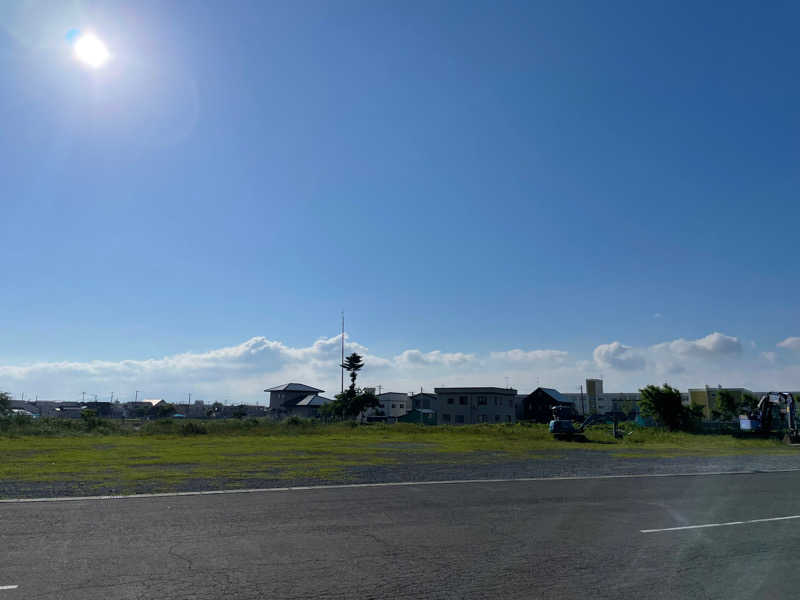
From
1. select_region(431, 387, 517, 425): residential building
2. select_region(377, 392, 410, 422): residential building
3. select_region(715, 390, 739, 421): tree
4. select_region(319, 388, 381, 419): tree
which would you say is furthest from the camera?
select_region(377, 392, 410, 422): residential building

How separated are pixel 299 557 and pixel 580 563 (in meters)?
4.15

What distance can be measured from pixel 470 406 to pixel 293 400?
129 ft

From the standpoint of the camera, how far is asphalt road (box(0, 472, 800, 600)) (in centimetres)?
701

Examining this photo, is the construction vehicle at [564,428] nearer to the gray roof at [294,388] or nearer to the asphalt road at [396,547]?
the asphalt road at [396,547]

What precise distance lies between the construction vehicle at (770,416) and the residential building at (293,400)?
74.1 meters

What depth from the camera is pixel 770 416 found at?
144ft

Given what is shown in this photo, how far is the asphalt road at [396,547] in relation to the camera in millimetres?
7008

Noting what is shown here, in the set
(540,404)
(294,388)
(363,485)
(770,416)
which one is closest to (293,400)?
(294,388)

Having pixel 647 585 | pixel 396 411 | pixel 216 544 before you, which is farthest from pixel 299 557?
pixel 396 411

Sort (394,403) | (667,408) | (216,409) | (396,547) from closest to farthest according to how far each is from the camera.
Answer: (396,547) → (667,408) → (394,403) → (216,409)

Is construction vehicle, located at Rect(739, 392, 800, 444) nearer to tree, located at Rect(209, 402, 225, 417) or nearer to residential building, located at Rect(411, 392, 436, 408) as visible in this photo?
residential building, located at Rect(411, 392, 436, 408)

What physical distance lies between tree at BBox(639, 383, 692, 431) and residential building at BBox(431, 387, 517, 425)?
33.7 m

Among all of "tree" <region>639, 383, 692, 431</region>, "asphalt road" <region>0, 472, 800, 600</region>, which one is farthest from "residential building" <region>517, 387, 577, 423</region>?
"asphalt road" <region>0, 472, 800, 600</region>

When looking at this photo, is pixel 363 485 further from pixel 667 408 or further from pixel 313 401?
pixel 313 401
